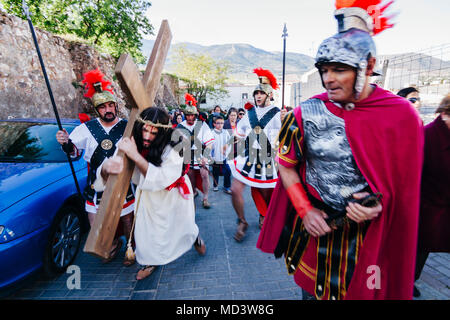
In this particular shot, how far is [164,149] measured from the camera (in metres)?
2.24

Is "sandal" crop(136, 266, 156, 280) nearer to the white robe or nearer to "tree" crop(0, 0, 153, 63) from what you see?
the white robe

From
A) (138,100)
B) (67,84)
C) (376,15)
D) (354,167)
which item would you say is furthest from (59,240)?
(67,84)

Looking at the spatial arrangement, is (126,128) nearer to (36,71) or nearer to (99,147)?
(99,147)

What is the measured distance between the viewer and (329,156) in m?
1.30

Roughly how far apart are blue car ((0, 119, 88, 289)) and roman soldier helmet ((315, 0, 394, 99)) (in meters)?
2.79

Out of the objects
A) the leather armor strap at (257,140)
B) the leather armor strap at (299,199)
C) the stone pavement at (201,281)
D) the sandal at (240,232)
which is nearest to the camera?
the leather armor strap at (299,199)

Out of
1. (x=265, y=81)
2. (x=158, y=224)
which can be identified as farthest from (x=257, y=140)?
(x=158, y=224)

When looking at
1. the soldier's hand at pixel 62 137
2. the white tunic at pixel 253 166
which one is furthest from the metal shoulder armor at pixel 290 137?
the soldier's hand at pixel 62 137

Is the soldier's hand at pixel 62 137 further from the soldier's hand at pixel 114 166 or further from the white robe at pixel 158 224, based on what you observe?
the soldier's hand at pixel 114 166

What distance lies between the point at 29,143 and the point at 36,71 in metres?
6.89

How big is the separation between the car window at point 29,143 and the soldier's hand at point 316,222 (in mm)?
3208

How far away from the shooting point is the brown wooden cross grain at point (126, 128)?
147 cm

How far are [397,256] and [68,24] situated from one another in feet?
61.0

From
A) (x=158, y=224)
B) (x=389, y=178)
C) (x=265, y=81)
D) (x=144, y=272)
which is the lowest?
(x=144, y=272)
